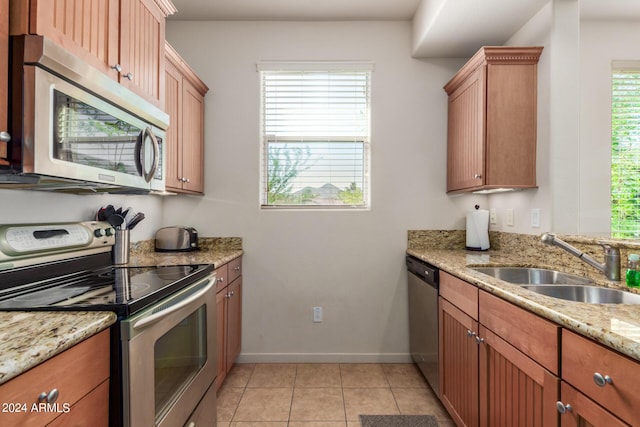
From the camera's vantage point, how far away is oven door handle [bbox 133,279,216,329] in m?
1.07

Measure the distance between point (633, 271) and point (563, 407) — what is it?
0.71m

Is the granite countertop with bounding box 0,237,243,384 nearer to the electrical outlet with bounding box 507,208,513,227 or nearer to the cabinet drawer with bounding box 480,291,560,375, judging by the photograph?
the cabinet drawer with bounding box 480,291,560,375

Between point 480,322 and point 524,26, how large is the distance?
2.01m

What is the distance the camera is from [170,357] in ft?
4.39

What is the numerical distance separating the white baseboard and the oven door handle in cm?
128

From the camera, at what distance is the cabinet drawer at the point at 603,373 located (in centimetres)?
79

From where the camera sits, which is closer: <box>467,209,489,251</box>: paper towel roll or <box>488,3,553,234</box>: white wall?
<box>488,3,553,234</box>: white wall

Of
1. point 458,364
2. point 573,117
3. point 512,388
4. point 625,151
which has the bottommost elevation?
point 458,364

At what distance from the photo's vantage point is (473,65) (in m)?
2.28

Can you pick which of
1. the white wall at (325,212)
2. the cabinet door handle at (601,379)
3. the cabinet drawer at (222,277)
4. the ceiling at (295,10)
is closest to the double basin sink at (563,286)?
the cabinet door handle at (601,379)

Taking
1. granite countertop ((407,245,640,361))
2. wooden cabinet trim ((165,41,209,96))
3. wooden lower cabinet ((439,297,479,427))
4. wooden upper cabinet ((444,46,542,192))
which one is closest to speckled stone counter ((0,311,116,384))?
granite countertop ((407,245,640,361))

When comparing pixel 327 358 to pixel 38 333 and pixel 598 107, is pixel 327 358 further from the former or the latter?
pixel 598 107

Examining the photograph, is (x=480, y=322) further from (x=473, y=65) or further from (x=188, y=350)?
(x=473, y=65)

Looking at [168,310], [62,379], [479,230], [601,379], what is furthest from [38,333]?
[479,230]
